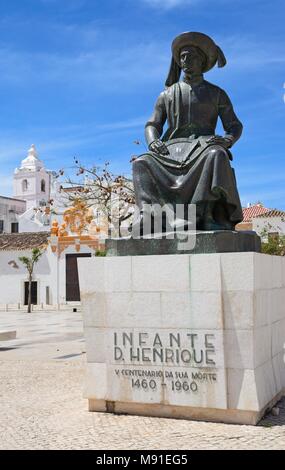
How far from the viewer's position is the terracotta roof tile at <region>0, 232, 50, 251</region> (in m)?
33.5

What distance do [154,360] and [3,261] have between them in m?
31.2

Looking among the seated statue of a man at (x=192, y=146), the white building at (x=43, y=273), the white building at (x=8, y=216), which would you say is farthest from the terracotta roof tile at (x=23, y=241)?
the seated statue of a man at (x=192, y=146)

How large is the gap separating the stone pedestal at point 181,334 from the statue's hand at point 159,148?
3.58 feet

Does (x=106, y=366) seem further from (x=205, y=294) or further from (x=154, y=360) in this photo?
(x=205, y=294)

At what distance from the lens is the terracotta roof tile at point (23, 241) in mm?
33531

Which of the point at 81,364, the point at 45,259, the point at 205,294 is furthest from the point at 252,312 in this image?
the point at 45,259

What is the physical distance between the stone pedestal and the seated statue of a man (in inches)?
23.2

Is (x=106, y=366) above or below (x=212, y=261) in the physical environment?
below

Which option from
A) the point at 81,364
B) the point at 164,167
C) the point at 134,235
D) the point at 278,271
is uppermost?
the point at 164,167

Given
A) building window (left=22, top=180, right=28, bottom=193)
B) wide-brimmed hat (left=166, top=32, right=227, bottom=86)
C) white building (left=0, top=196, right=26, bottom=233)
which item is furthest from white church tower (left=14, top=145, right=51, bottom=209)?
wide-brimmed hat (left=166, top=32, right=227, bottom=86)

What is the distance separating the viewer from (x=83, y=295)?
4492 millimetres

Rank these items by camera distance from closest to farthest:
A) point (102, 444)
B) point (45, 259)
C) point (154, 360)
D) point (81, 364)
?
point (102, 444) < point (154, 360) < point (81, 364) < point (45, 259)

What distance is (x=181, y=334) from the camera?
4164mm

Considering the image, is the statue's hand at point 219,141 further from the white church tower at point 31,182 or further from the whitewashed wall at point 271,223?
the white church tower at point 31,182
